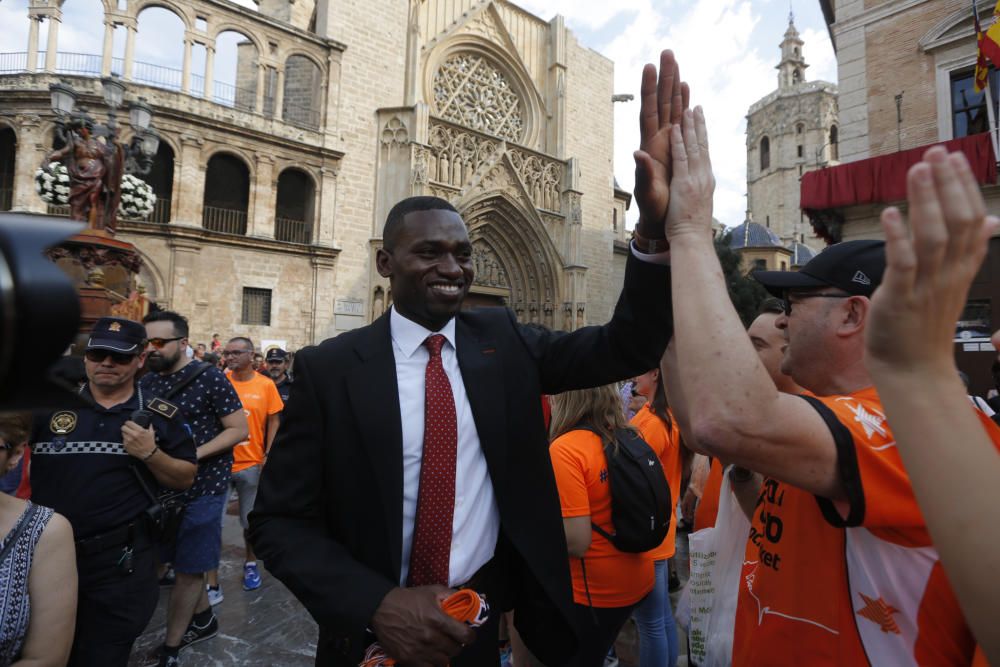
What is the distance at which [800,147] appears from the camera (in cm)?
4550

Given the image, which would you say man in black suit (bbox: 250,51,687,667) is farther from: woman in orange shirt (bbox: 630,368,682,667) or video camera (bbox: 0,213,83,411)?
woman in orange shirt (bbox: 630,368,682,667)

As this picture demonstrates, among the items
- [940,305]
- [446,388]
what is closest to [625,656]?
[446,388]

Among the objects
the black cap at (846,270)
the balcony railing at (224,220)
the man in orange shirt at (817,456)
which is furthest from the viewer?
the balcony railing at (224,220)

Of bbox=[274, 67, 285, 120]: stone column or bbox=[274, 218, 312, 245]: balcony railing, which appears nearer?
bbox=[274, 67, 285, 120]: stone column

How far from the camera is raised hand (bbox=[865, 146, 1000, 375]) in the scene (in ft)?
2.31

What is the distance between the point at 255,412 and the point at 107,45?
13.9m

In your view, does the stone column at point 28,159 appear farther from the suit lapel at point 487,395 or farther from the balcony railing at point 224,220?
the suit lapel at point 487,395

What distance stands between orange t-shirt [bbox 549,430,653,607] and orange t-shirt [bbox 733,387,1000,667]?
1.09 metres

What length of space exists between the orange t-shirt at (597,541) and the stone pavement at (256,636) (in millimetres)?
1516

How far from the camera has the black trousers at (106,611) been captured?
239 cm

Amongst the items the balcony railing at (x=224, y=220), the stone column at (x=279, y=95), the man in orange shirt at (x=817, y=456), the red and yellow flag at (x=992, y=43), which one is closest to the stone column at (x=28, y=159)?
the balcony railing at (x=224, y=220)

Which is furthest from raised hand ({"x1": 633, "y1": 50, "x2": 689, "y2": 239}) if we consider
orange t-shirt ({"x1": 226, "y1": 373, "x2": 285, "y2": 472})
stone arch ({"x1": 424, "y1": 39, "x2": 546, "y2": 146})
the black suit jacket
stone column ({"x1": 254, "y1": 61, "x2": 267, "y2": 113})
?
stone arch ({"x1": 424, "y1": 39, "x2": 546, "y2": 146})

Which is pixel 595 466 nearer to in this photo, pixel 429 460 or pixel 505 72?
pixel 429 460

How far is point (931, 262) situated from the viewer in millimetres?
722
